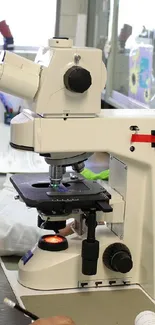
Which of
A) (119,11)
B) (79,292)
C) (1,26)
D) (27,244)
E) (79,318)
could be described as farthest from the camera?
(1,26)

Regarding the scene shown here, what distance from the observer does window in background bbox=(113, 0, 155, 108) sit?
2441 mm

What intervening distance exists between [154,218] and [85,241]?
0.17 metres

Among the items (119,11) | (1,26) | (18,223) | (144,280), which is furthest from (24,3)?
(144,280)

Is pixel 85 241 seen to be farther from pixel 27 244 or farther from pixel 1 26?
pixel 1 26

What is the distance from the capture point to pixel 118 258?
1331mm

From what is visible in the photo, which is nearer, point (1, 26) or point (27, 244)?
point (27, 244)

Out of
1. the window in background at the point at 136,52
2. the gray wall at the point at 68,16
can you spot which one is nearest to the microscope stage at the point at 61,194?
the window in background at the point at 136,52

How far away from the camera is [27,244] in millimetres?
1511

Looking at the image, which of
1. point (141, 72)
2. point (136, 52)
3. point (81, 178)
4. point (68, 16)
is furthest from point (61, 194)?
point (68, 16)

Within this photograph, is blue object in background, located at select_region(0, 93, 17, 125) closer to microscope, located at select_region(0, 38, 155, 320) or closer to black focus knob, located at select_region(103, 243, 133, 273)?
microscope, located at select_region(0, 38, 155, 320)

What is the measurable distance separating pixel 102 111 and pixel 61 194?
0.20 metres

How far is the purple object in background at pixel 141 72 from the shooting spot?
2436 mm

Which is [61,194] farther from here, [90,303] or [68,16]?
[68,16]

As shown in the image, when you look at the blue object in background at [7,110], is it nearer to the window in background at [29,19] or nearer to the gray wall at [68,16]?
the window in background at [29,19]
